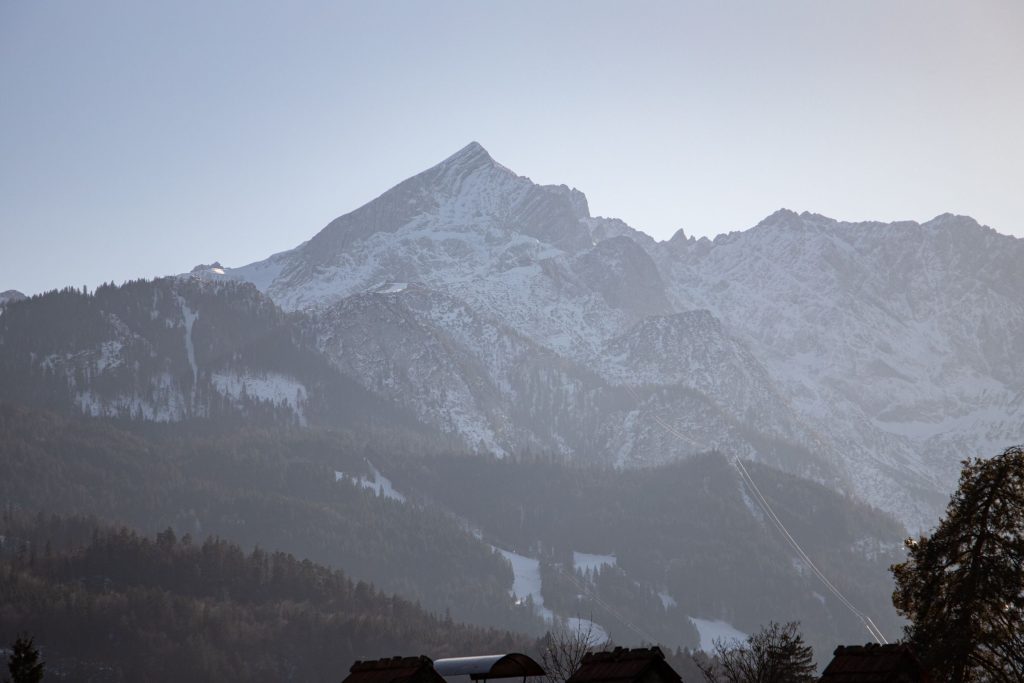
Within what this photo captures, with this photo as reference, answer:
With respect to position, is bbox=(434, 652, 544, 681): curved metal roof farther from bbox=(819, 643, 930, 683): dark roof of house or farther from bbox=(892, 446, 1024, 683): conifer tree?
bbox=(892, 446, 1024, 683): conifer tree

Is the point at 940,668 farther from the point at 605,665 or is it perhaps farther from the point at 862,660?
the point at 605,665

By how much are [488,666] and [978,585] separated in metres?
18.1

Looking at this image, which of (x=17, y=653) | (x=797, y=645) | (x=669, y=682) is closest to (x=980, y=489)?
(x=669, y=682)

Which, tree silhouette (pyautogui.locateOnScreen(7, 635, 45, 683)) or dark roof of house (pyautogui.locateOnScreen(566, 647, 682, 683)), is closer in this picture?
dark roof of house (pyautogui.locateOnScreen(566, 647, 682, 683))

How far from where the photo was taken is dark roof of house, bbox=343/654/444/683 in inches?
1984

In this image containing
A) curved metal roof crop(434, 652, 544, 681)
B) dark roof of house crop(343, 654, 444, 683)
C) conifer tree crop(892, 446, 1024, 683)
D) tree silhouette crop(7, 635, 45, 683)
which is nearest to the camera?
dark roof of house crop(343, 654, 444, 683)

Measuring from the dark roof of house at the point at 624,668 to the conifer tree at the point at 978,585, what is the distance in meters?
11.9

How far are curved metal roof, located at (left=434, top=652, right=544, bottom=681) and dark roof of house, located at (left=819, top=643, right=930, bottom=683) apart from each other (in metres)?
9.12

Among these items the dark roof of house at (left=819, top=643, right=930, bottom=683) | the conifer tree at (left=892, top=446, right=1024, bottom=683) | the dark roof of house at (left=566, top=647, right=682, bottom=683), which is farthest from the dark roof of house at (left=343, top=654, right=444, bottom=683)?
the conifer tree at (left=892, top=446, right=1024, bottom=683)

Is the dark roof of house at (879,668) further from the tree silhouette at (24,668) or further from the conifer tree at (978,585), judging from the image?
the tree silhouette at (24,668)

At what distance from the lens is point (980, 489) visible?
5819 cm

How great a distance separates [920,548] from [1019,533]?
15.2 ft

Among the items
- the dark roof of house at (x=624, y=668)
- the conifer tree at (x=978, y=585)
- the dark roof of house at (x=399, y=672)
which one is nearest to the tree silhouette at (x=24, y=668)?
the dark roof of house at (x=399, y=672)

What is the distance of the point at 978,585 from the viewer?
2238 inches
